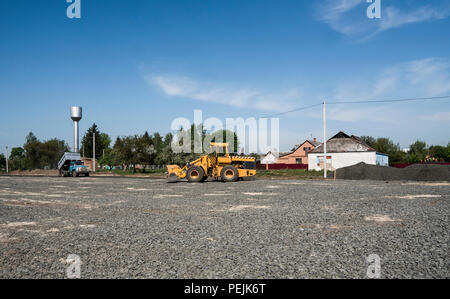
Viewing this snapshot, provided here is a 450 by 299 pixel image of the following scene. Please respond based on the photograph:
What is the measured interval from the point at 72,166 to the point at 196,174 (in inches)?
923

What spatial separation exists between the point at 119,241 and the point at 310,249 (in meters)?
3.83

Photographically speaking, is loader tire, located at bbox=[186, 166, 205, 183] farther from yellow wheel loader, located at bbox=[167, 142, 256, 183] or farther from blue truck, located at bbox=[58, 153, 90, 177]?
blue truck, located at bbox=[58, 153, 90, 177]

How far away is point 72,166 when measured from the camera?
3891 centimetres

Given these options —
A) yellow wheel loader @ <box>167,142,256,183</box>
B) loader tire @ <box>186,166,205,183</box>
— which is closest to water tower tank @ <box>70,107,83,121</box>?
yellow wheel loader @ <box>167,142,256,183</box>

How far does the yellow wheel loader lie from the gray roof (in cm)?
2639

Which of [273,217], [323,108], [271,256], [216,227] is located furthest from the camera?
[323,108]

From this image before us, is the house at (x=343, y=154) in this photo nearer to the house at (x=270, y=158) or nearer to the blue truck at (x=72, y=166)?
the blue truck at (x=72, y=166)

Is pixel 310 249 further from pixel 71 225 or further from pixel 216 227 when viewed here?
pixel 71 225

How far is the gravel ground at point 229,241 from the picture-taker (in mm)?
4785

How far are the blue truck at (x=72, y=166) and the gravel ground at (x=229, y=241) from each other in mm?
29218

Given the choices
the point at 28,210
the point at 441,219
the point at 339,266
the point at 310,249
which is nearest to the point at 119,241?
the point at 310,249

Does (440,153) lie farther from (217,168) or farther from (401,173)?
(217,168)

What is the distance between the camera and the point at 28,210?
10.7 meters
